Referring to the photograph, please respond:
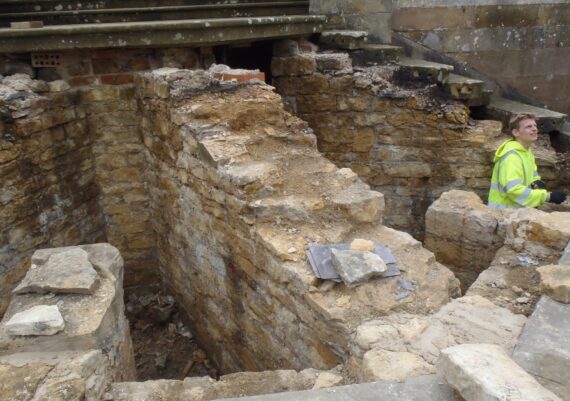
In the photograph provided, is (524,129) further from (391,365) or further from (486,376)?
(486,376)

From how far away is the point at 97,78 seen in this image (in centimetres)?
455

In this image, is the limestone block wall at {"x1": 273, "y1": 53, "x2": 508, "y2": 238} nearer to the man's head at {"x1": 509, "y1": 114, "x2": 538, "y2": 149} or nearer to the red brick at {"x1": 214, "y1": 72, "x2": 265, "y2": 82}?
the man's head at {"x1": 509, "y1": 114, "x2": 538, "y2": 149}

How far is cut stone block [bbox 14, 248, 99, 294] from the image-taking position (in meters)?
2.58

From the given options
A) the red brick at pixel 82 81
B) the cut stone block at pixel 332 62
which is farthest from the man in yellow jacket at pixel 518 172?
the red brick at pixel 82 81

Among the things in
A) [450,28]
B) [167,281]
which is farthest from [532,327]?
[450,28]

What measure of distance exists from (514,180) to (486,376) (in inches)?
114

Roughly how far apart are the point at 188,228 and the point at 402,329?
2.40 m

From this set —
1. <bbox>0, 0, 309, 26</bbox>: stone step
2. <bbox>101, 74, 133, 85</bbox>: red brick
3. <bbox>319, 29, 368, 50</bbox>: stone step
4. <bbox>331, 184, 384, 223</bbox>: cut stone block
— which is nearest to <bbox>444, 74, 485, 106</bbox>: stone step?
<bbox>319, 29, 368, 50</bbox>: stone step

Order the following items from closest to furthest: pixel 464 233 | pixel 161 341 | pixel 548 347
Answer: pixel 548 347 → pixel 464 233 → pixel 161 341

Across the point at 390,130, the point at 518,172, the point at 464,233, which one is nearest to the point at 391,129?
the point at 390,130

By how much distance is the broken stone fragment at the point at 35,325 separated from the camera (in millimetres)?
2287

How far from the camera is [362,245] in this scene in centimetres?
286

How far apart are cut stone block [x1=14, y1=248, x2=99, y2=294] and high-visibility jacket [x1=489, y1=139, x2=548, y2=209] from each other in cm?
324

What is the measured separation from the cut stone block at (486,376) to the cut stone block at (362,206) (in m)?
1.46
